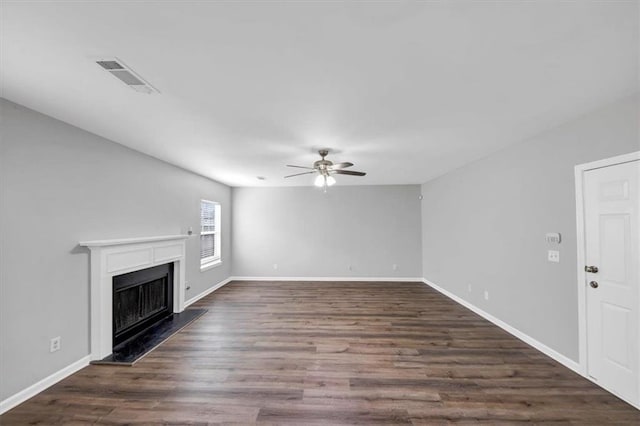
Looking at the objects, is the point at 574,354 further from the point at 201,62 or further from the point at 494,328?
the point at 201,62

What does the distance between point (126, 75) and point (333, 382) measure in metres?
3.05

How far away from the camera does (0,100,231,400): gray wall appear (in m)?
2.04

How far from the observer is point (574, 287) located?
2531mm

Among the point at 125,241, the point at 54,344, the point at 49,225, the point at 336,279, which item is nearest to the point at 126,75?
the point at 49,225

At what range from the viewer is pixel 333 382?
93.6 inches

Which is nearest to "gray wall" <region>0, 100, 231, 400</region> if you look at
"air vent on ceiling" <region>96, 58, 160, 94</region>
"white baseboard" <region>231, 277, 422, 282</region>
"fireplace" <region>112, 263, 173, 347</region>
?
"fireplace" <region>112, 263, 173, 347</region>

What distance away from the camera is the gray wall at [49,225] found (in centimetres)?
204

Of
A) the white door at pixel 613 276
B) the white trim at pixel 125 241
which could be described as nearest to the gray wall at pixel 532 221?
the white door at pixel 613 276

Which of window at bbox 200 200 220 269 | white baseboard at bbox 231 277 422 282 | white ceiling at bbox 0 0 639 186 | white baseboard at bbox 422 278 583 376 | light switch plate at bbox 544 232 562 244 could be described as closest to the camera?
white ceiling at bbox 0 0 639 186

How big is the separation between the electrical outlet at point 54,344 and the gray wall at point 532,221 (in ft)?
16.9

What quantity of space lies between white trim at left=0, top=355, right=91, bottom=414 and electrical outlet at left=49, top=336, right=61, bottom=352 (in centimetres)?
23

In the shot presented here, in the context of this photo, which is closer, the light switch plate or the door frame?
the door frame

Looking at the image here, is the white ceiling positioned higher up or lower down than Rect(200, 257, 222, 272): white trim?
higher up

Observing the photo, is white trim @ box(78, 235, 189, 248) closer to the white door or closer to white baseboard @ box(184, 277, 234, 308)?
white baseboard @ box(184, 277, 234, 308)
